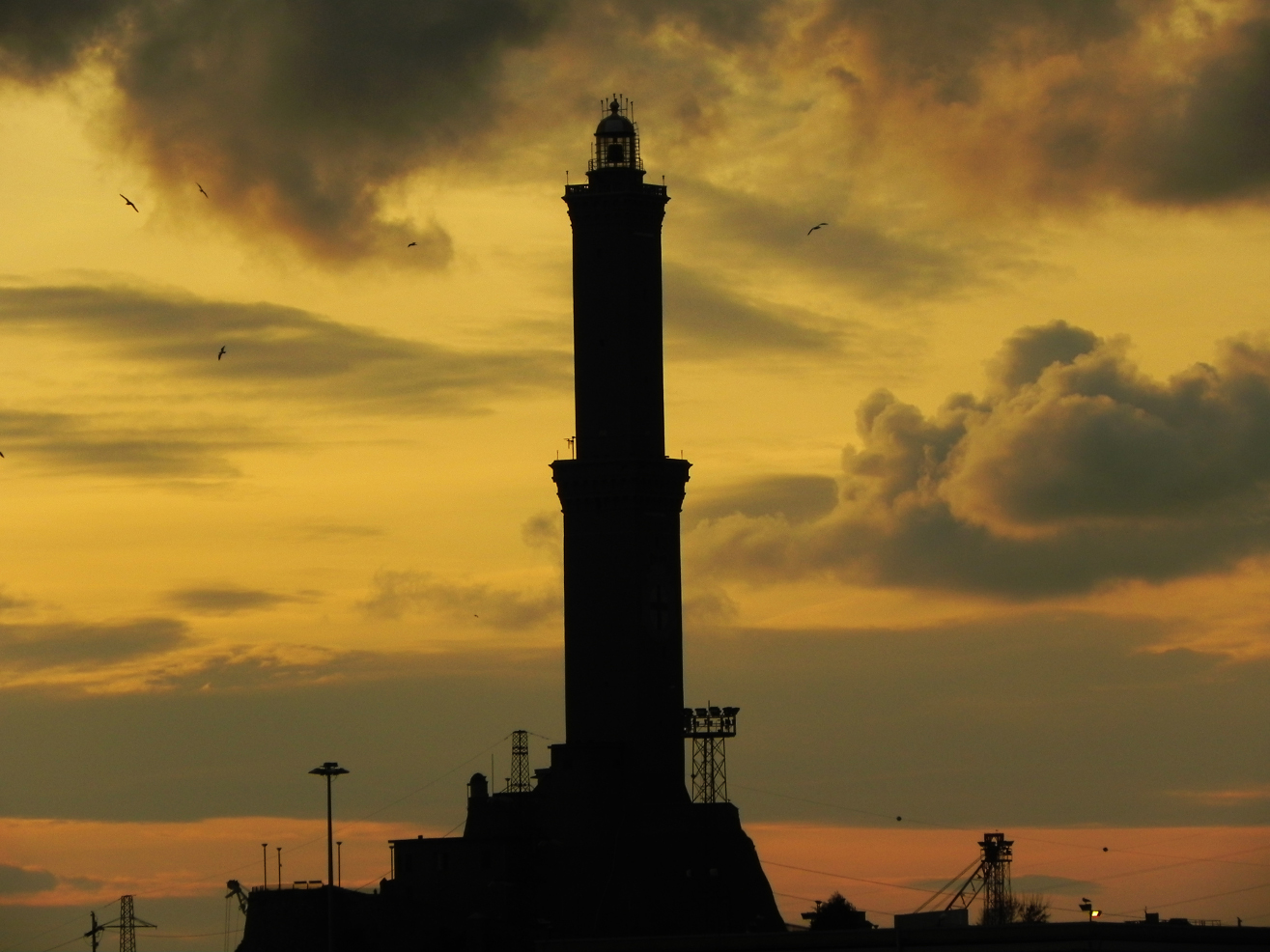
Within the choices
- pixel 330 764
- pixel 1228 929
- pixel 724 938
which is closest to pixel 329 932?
pixel 330 764

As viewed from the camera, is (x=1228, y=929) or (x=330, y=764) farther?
(x=330, y=764)

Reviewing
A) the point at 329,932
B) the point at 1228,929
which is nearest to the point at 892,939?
the point at 1228,929

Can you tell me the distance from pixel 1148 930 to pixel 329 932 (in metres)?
50.5

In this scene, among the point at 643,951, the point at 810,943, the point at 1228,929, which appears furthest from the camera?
the point at 643,951

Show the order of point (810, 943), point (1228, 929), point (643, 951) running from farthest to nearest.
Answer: point (643, 951)
point (810, 943)
point (1228, 929)

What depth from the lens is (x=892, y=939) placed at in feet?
602

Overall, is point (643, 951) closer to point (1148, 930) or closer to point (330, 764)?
point (330, 764)

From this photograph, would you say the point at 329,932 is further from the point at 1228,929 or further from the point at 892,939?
Answer: the point at 1228,929

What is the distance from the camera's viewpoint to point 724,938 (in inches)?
7594

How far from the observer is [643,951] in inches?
7864

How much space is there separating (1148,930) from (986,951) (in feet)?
30.0

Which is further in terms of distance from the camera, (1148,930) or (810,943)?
(810,943)

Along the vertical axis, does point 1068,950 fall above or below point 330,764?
below

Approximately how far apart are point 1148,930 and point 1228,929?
438cm
